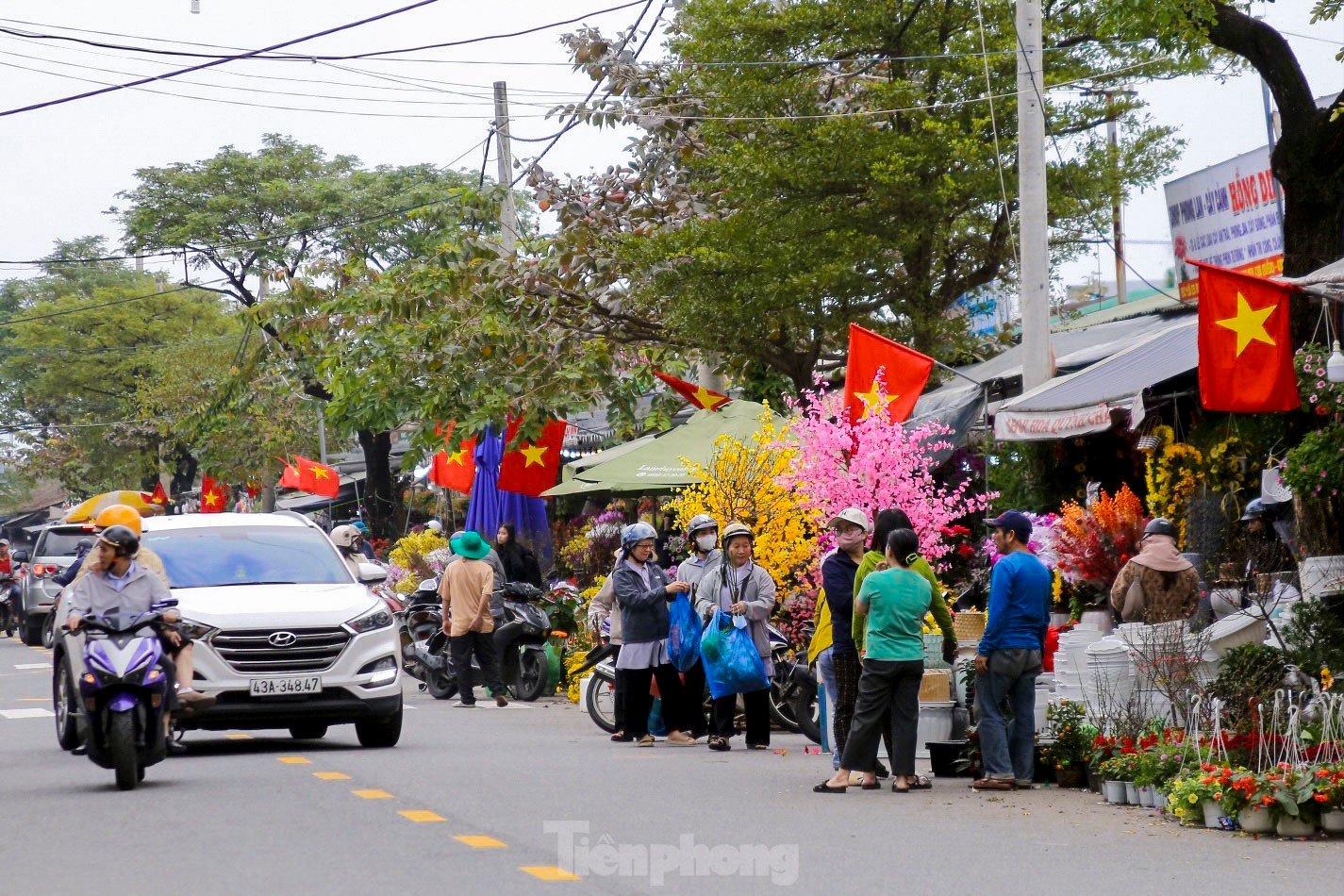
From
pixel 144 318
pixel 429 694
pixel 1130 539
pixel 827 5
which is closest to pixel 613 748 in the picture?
pixel 1130 539

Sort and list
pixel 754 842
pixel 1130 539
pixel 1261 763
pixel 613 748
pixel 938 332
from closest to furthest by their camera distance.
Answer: pixel 754 842
pixel 1261 763
pixel 613 748
pixel 1130 539
pixel 938 332

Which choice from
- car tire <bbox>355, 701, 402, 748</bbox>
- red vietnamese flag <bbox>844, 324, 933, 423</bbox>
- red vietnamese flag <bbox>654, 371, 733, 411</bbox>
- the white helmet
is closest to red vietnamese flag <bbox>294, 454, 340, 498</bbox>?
the white helmet

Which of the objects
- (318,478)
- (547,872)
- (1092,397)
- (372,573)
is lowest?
(547,872)

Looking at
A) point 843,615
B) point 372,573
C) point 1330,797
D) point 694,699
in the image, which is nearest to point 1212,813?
point 1330,797

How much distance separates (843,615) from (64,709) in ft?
19.4

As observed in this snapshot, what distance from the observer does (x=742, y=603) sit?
1441 cm

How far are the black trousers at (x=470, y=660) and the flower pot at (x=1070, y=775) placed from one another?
8.47 meters

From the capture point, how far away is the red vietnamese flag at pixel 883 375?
17750 millimetres

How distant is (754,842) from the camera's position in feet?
30.2

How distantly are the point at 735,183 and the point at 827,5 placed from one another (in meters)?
2.27

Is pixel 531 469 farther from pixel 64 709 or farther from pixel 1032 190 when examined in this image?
pixel 64 709

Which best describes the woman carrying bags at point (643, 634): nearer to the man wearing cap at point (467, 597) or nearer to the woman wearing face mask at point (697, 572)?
the woman wearing face mask at point (697, 572)

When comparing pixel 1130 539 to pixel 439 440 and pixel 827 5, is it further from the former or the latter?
pixel 439 440

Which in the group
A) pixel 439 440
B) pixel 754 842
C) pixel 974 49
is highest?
pixel 974 49
